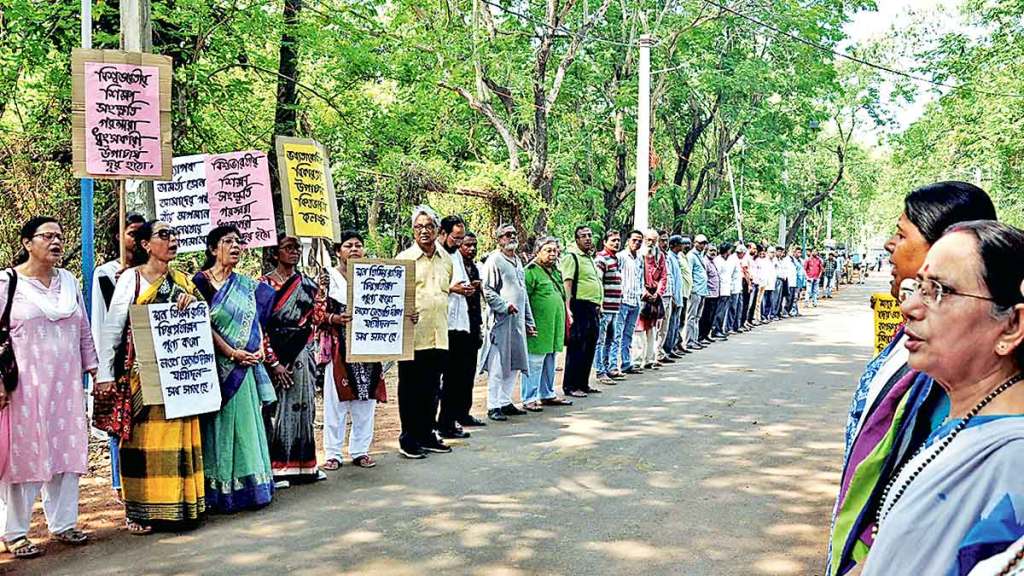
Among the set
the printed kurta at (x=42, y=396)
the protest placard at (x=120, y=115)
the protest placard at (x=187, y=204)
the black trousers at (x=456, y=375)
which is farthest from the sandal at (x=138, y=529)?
the black trousers at (x=456, y=375)

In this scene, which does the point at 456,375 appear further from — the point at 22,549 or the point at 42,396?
A: the point at 22,549

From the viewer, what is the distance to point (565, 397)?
10.8 metres

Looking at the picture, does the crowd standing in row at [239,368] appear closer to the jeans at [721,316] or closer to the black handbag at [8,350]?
the black handbag at [8,350]

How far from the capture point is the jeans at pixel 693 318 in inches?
630

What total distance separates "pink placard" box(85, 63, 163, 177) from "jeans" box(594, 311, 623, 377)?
6975mm

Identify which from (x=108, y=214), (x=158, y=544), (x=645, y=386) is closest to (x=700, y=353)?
(x=645, y=386)

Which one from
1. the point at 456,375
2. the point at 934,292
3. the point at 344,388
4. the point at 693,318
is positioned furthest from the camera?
the point at 693,318

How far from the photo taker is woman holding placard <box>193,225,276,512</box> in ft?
19.8

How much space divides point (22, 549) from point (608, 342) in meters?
8.42

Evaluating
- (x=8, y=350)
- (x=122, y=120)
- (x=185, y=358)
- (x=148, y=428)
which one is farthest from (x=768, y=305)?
(x=8, y=350)

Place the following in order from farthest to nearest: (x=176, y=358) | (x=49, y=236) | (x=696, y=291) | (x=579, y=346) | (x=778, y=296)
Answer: (x=778, y=296) → (x=696, y=291) → (x=579, y=346) → (x=176, y=358) → (x=49, y=236)

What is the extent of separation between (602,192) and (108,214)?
57.1ft

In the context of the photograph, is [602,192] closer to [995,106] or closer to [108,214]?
[995,106]

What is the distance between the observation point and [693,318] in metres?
16.2
